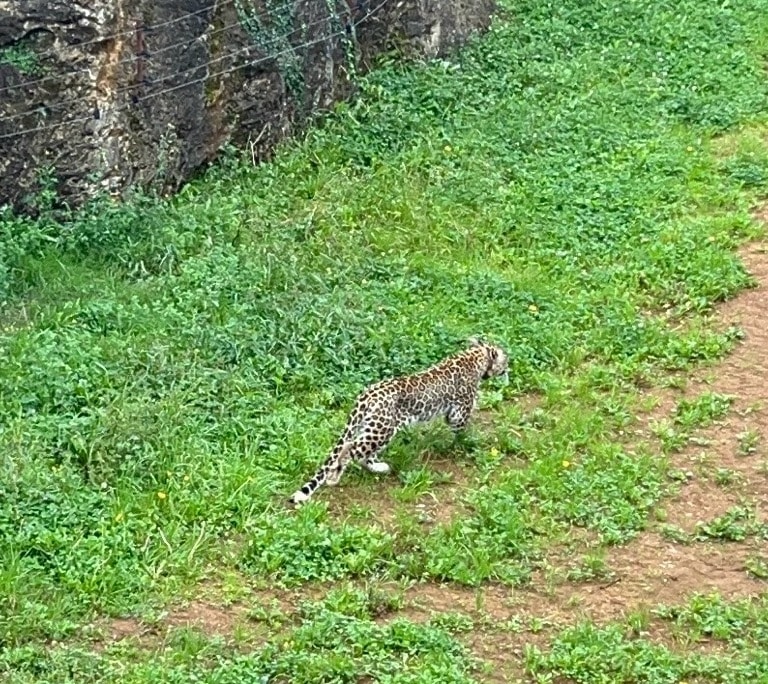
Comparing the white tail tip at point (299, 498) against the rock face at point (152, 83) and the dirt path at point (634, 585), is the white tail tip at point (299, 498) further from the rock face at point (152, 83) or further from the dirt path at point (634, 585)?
the rock face at point (152, 83)

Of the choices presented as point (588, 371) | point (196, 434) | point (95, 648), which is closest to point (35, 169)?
point (196, 434)

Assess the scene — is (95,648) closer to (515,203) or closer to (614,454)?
(614,454)

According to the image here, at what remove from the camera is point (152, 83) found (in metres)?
12.6

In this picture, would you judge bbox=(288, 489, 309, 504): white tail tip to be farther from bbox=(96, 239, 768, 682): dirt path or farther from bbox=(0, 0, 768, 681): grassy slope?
bbox=(96, 239, 768, 682): dirt path

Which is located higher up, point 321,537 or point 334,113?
point 334,113

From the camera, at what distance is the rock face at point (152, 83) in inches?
464

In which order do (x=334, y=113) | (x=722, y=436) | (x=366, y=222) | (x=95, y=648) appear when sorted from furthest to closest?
(x=334, y=113)
(x=366, y=222)
(x=722, y=436)
(x=95, y=648)

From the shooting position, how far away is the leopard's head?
33.3 ft

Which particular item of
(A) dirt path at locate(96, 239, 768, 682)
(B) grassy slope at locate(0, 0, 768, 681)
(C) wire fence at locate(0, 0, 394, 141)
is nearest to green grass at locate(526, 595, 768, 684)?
(A) dirt path at locate(96, 239, 768, 682)

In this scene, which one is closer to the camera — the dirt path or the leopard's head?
the dirt path

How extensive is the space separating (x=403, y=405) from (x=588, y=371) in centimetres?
194

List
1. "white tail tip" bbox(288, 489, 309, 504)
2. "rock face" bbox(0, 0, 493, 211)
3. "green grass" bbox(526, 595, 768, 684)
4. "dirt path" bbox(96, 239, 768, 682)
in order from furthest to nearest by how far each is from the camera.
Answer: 1. "rock face" bbox(0, 0, 493, 211)
2. "white tail tip" bbox(288, 489, 309, 504)
3. "dirt path" bbox(96, 239, 768, 682)
4. "green grass" bbox(526, 595, 768, 684)

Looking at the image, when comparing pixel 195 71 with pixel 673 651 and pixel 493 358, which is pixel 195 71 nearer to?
pixel 493 358

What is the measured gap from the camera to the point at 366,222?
12617mm
